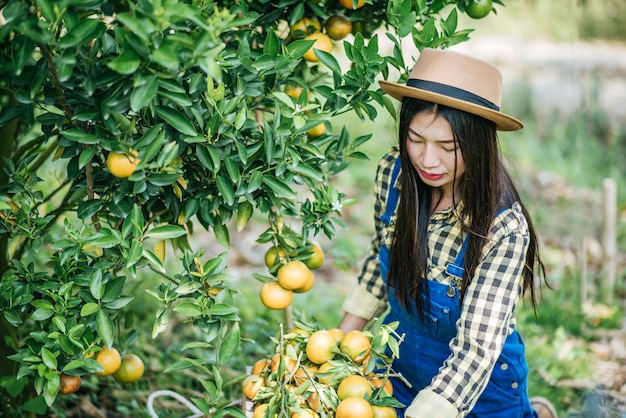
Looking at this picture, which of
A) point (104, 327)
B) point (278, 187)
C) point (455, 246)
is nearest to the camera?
point (104, 327)

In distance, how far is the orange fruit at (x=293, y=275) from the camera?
6.08 ft

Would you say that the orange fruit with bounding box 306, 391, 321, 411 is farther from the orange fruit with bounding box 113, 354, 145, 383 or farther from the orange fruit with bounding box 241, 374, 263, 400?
the orange fruit with bounding box 113, 354, 145, 383

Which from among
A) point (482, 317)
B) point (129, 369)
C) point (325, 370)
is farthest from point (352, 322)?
point (129, 369)

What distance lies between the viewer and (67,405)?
2564mm

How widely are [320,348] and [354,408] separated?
0.69 feet

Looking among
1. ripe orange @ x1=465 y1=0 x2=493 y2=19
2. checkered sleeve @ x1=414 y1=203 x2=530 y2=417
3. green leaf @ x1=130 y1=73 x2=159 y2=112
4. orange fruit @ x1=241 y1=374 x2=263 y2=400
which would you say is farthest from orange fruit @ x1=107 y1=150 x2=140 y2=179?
ripe orange @ x1=465 y1=0 x2=493 y2=19

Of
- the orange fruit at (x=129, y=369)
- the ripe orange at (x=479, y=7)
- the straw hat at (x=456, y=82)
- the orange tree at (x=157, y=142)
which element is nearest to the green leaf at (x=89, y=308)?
the orange tree at (x=157, y=142)

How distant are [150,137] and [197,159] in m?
0.24

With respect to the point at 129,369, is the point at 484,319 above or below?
above

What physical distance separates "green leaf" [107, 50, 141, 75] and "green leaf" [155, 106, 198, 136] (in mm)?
180

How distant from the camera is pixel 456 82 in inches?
67.9

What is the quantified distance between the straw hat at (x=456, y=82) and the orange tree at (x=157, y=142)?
3.1 inches

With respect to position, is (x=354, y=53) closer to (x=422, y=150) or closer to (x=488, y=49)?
(x=422, y=150)

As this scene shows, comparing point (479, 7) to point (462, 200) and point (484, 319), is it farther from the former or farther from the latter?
point (484, 319)
